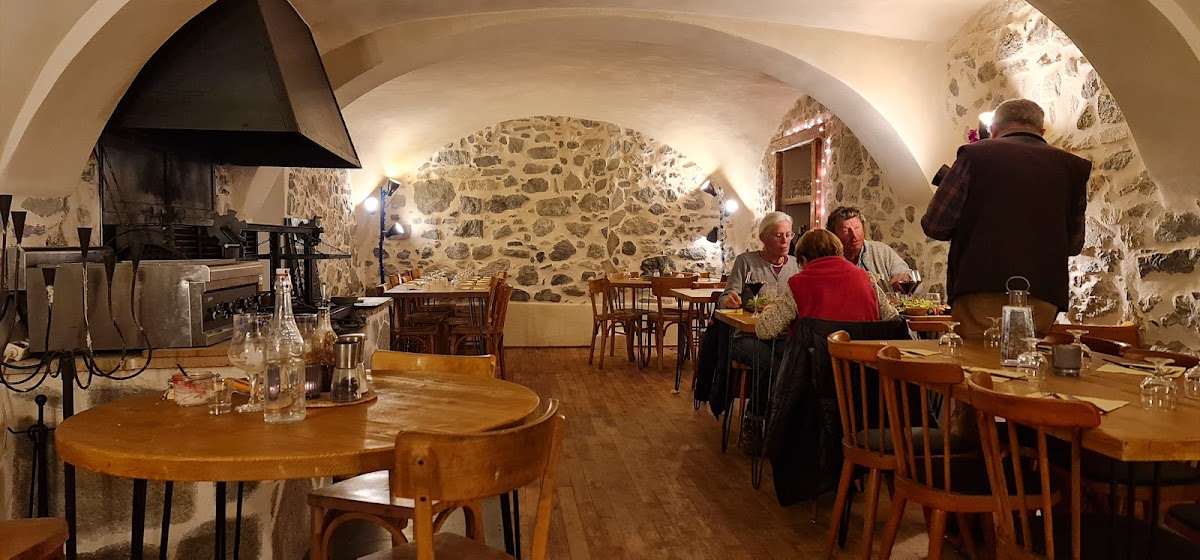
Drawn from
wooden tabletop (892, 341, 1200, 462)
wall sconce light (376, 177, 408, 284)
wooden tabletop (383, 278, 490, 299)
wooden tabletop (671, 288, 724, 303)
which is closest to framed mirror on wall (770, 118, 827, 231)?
wooden tabletop (671, 288, 724, 303)

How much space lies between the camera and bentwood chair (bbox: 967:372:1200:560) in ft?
5.20

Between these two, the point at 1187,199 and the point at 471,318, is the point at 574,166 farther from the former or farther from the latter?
the point at 1187,199

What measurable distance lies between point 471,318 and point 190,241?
3.37 metres

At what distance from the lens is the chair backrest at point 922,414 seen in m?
2.02

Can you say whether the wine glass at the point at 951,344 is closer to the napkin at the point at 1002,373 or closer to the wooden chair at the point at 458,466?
the napkin at the point at 1002,373

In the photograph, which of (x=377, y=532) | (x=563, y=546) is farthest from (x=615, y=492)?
(x=377, y=532)

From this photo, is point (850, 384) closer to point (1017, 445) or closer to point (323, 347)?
point (1017, 445)

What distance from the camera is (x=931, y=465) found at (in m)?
2.18

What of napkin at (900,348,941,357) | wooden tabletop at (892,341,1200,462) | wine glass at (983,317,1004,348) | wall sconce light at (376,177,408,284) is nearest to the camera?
wooden tabletop at (892,341,1200,462)

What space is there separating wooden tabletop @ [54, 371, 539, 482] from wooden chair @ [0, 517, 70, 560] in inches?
11.9

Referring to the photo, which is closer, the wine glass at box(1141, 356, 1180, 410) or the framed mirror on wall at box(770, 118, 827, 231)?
the wine glass at box(1141, 356, 1180, 410)

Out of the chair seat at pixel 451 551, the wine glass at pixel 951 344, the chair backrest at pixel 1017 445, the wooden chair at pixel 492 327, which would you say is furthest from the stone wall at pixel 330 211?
the chair backrest at pixel 1017 445

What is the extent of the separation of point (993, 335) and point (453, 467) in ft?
7.06

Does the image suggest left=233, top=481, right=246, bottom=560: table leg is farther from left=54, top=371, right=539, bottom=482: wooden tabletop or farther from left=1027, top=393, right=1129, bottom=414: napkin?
left=1027, top=393, right=1129, bottom=414: napkin
